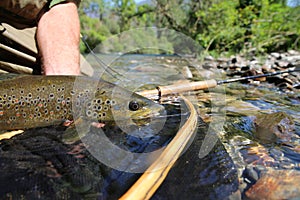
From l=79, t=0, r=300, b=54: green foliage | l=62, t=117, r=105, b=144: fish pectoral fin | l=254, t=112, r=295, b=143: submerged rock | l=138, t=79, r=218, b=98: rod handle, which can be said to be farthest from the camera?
l=79, t=0, r=300, b=54: green foliage

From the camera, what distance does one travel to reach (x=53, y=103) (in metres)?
1.75

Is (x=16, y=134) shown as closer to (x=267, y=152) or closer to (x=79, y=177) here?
(x=79, y=177)

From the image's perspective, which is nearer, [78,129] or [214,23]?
[78,129]

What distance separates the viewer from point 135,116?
169cm

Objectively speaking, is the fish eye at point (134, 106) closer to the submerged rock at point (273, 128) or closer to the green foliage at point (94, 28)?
the submerged rock at point (273, 128)

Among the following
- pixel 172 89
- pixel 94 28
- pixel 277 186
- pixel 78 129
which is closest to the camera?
pixel 277 186

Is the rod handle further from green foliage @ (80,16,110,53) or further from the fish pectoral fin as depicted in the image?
green foliage @ (80,16,110,53)

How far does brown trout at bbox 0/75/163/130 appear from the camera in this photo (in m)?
1.73

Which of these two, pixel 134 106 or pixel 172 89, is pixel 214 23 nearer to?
pixel 172 89

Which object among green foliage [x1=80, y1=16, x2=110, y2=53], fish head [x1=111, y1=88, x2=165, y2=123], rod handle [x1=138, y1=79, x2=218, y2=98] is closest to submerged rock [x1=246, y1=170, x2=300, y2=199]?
fish head [x1=111, y1=88, x2=165, y2=123]

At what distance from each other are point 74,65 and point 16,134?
3.70 ft

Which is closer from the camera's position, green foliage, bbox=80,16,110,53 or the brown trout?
the brown trout

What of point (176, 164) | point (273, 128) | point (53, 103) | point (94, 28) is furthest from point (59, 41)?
point (94, 28)

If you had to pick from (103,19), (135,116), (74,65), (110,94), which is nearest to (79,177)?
(135,116)
